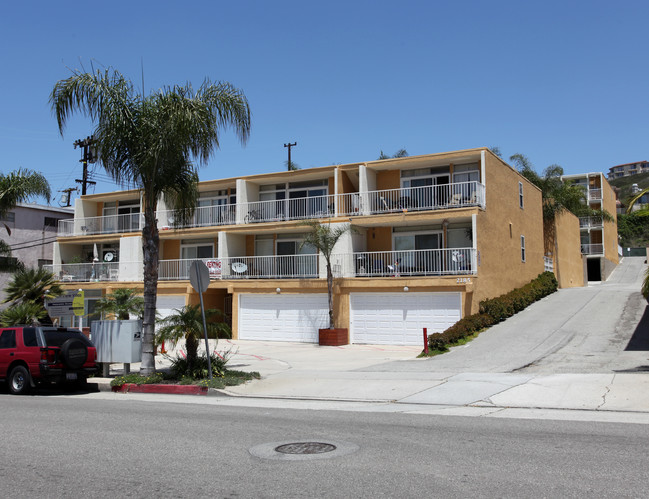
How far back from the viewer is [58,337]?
1474cm

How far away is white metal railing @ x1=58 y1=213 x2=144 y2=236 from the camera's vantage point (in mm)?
34656

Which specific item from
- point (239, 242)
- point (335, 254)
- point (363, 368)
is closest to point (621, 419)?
point (363, 368)

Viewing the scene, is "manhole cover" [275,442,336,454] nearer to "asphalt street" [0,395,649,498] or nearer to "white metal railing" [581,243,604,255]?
"asphalt street" [0,395,649,498]

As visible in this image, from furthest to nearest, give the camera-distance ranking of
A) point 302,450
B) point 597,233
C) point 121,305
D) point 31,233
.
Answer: point 597,233
point 31,233
point 121,305
point 302,450

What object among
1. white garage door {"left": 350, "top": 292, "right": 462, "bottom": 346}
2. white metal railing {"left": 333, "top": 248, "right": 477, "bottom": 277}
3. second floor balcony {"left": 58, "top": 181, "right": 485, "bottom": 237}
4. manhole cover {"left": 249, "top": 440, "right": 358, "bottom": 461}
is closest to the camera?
manhole cover {"left": 249, "top": 440, "right": 358, "bottom": 461}

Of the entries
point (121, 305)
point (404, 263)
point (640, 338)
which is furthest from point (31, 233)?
point (640, 338)

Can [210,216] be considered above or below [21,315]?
above

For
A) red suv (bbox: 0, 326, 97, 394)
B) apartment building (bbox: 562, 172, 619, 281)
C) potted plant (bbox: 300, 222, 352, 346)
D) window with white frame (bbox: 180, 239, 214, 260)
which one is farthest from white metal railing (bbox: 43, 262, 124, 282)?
apartment building (bbox: 562, 172, 619, 281)

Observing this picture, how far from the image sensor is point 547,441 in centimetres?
747

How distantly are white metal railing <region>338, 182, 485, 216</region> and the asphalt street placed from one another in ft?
54.1

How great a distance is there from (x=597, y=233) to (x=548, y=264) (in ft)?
61.3

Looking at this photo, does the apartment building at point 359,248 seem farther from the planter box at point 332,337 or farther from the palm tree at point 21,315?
the palm tree at point 21,315

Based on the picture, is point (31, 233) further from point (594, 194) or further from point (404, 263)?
point (594, 194)

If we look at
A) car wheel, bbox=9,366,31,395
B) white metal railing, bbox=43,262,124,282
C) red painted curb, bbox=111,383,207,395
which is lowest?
red painted curb, bbox=111,383,207,395
